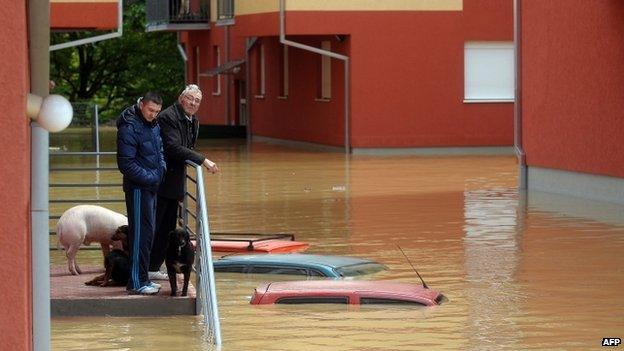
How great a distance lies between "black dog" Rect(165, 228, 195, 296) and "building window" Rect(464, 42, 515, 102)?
27.9 meters

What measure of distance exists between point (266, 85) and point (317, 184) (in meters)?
19.9

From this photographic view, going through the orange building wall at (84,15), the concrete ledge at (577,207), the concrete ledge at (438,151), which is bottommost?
the concrete ledge at (438,151)

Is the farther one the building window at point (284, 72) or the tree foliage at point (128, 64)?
the tree foliage at point (128, 64)

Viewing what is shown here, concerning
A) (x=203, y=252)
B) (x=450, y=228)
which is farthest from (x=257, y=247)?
(x=203, y=252)

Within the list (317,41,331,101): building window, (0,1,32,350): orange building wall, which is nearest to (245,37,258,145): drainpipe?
(317,41,331,101): building window

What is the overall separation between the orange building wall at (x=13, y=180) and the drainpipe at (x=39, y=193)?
0.63 meters

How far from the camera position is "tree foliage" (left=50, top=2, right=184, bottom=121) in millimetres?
68812

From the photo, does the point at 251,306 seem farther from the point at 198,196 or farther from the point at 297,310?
the point at 198,196

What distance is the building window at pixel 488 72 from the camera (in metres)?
39.8

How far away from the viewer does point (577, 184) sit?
25047 mm

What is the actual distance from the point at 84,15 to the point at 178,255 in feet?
62.8

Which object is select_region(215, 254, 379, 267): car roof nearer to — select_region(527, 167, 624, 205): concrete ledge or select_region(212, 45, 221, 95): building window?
select_region(527, 167, 624, 205): concrete ledge

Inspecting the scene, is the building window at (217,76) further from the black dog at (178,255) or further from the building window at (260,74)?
the black dog at (178,255)

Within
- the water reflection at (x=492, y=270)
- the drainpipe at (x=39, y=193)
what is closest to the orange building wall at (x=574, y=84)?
the water reflection at (x=492, y=270)
